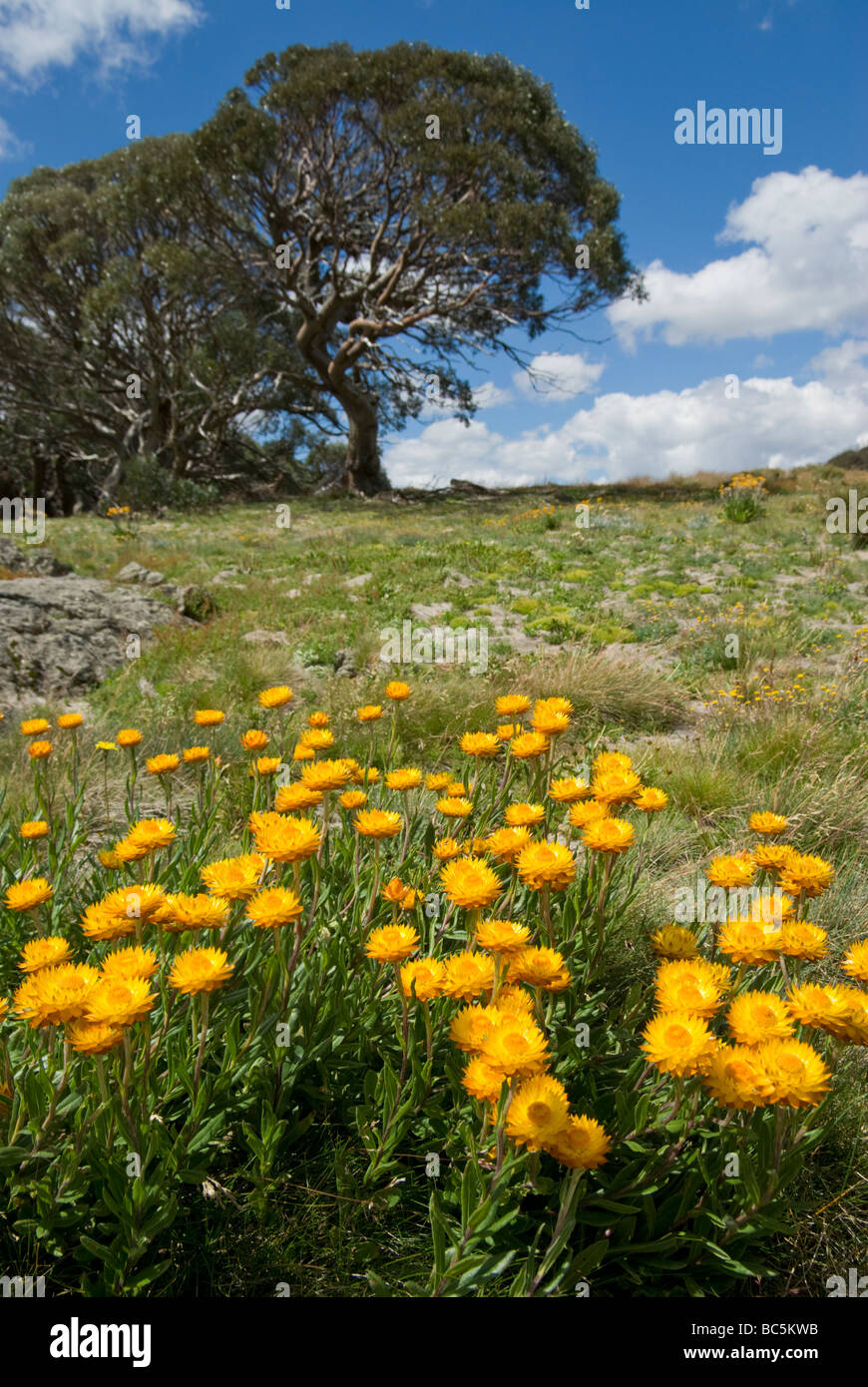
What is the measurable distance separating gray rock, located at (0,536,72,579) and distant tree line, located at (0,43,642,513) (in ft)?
28.8

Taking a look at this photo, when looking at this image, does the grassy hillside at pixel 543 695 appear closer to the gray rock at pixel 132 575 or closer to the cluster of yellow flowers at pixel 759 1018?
the cluster of yellow flowers at pixel 759 1018

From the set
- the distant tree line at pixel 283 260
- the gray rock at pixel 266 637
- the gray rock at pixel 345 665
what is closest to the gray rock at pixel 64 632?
the gray rock at pixel 266 637

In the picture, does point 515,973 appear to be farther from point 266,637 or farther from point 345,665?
point 266,637

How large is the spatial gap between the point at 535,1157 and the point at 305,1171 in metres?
0.65

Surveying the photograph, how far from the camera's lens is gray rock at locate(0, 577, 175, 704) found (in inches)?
199

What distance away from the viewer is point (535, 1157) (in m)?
1.19

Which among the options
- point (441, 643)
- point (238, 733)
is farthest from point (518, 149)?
point (238, 733)

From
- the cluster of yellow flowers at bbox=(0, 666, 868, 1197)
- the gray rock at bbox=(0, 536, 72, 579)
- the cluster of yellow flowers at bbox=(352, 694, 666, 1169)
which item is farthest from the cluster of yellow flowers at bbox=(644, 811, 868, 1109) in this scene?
the gray rock at bbox=(0, 536, 72, 579)

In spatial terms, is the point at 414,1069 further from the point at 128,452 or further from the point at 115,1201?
the point at 128,452

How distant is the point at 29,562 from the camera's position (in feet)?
25.4

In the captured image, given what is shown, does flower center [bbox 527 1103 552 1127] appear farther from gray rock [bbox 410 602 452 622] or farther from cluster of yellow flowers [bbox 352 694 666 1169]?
gray rock [bbox 410 602 452 622]

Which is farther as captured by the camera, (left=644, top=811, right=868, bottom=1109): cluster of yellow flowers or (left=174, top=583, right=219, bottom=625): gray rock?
(left=174, top=583, right=219, bottom=625): gray rock

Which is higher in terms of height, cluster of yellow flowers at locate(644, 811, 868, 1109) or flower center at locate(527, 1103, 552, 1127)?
cluster of yellow flowers at locate(644, 811, 868, 1109)

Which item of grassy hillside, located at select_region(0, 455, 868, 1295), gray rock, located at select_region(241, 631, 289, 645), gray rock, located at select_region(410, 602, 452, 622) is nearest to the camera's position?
grassy hillside, located at select_region(0, 455, 868, 1295)
